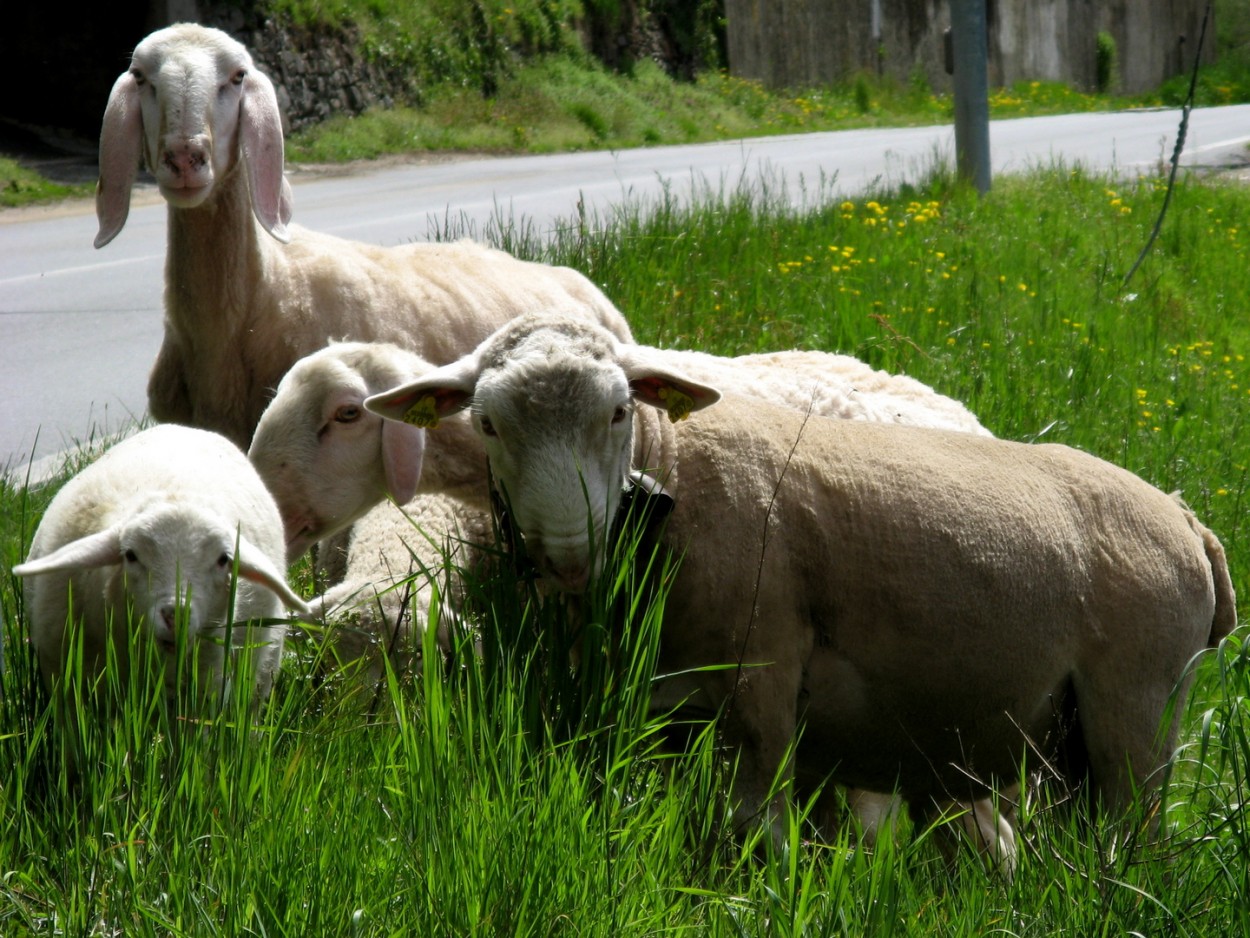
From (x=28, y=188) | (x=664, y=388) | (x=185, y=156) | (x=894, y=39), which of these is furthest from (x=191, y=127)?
(x=894, y=39)

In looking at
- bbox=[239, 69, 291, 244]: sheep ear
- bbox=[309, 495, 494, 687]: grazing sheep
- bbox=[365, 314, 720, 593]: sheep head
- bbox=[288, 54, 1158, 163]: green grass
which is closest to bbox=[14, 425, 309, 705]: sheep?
bbox=[309, 495, 494, 687]: grazing sheep

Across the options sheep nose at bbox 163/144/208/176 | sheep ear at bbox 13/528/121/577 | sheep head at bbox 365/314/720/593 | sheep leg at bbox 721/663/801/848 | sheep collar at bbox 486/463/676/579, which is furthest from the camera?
sheep nose at bbox 163/144/208/176

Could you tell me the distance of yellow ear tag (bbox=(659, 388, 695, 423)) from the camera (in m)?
4.02

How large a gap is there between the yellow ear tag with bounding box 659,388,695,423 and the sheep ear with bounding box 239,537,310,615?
1159 millimetres

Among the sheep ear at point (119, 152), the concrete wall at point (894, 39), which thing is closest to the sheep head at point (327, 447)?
the sheep ear at point (119, 152)

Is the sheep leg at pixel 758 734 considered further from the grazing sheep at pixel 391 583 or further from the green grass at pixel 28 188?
the green grass at pixel 28 188

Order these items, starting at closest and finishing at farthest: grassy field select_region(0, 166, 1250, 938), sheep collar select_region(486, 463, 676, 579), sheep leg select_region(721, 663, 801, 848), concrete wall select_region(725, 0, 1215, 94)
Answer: grassy field select_region(0, 166, 1250, 938) < sheep collar select_region(486, 463, 676, 579) < sheep leg select_region(721, 663, 801, 848) < concrete wall select_region(725, 0, 1215, 94)

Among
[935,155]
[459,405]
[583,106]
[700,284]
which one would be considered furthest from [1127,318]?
[583,106]

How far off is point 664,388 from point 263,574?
1208 mm

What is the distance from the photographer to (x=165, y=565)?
11.3 feet

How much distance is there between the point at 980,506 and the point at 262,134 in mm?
3106

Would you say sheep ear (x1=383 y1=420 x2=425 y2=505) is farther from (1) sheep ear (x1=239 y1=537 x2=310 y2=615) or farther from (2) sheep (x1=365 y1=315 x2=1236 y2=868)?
(1) sheep ear (x1=239 y1=537 x2=310 y2=615)

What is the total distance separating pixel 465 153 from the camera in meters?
23.6

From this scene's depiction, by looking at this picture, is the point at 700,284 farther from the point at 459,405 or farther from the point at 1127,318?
the point at 459,405
